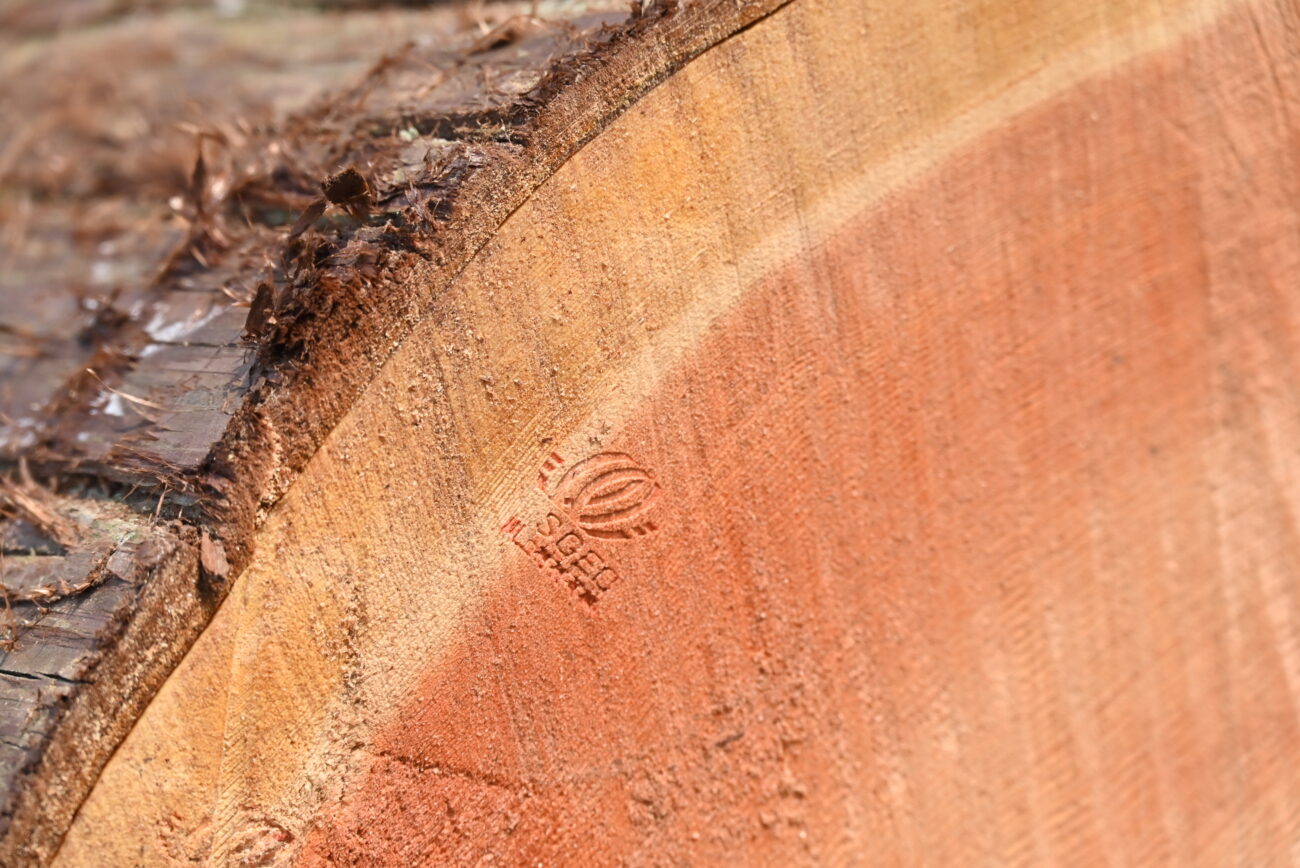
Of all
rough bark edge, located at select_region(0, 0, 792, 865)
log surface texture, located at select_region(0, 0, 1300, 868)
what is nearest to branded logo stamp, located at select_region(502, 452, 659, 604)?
log surface texture, located at select_region(0, 0, 1300, 868)

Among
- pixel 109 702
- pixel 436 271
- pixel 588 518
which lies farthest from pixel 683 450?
pixel 109 702

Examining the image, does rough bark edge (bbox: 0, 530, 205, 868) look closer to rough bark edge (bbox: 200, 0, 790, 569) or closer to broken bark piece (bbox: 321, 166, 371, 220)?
rough bark edge (bbox: 200, 0, 790, 569)

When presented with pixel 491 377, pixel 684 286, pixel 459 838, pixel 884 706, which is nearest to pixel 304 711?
pixel 459 838

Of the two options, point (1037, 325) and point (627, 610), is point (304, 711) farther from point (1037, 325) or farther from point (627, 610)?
point (1037, 325)

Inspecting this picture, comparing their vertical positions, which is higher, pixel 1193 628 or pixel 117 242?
pixel 117 242

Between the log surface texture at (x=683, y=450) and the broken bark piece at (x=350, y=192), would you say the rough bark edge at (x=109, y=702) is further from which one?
the broken bark piece at (x=350, y=192)

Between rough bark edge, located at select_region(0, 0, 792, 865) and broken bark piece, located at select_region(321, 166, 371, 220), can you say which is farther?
broken bark piece, located at select_region(321, 166, 371, 220)

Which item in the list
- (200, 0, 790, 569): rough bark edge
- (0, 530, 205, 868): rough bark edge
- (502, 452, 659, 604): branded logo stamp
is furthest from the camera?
(502, 452, 659, 604): branded logo stamp
